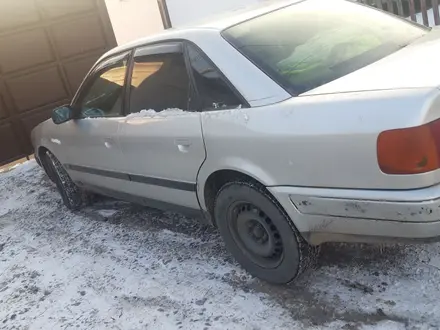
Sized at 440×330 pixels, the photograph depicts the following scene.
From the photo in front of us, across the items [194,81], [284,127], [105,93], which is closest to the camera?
[284,127]

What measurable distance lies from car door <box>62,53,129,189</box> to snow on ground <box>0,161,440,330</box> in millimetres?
529

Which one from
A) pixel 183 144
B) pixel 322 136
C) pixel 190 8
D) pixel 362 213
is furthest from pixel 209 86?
pixel 190 8

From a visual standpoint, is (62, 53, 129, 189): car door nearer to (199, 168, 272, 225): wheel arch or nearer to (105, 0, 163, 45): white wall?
(199, 168, 272, 225): wheel arch

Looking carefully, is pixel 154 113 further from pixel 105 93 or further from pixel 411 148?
pixel 411 148

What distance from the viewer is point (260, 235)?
3189 mm

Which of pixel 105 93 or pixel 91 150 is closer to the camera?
pixel 105 93

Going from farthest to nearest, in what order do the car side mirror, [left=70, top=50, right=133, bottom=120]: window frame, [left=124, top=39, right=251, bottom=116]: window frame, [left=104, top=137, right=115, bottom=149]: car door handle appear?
1. the car side mirror
2. [left=104, top=137, right=115, bottom=149]: car door handle
3. [left=70, top=50, right=133, bottom=120]: window frame
4. [left=124, top=39, right=251, bottom=116]: window frame

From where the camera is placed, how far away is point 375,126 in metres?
2.36

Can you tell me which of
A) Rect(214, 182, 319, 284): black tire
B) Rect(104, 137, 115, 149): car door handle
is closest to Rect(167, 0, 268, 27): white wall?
Rect(104, 137, 115, 149): car door handle

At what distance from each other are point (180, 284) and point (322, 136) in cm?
154

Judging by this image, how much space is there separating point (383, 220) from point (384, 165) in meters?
0.29

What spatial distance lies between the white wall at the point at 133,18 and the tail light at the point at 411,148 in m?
6.68

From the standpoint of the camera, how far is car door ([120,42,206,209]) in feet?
11.0

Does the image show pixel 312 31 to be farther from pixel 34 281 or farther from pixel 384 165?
pixel 34 281
